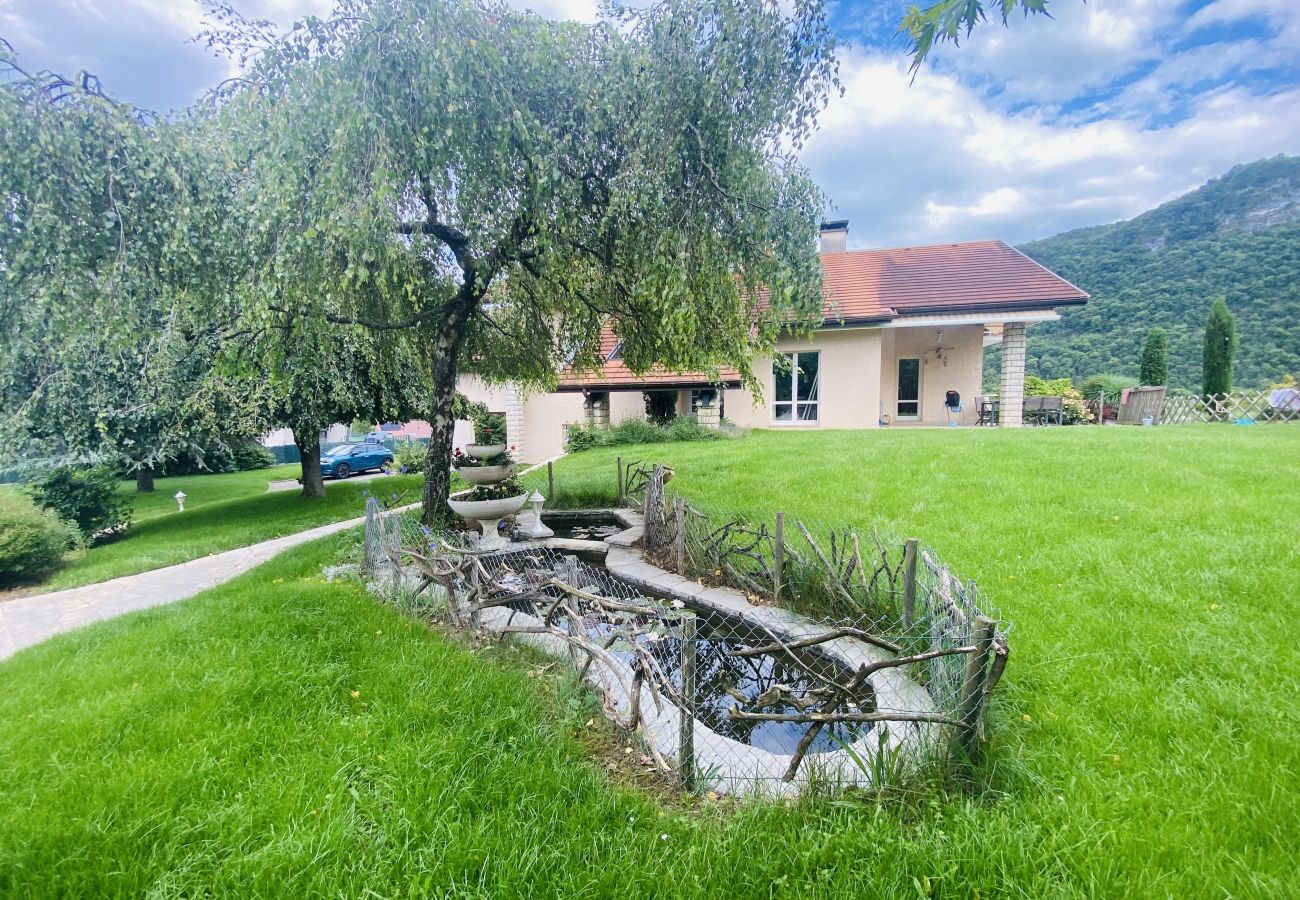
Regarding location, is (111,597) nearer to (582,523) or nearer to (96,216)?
(96,216)

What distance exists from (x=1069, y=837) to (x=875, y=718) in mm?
689

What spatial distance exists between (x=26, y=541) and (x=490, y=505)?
638cm

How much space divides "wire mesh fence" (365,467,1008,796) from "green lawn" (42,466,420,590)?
15.0 ft

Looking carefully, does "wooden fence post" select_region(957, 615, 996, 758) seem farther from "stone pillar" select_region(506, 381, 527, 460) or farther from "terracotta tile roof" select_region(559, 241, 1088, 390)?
"stone pillar" select_region(506, 381, 527, 460)

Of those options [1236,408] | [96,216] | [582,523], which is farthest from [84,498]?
[1236,408]

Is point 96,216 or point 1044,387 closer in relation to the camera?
point 96,216

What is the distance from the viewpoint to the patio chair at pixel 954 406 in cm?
1573

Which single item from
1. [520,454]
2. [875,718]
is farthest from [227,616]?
[520,454]

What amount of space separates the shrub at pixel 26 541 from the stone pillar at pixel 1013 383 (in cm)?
1973

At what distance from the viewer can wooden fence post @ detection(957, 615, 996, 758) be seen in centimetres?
201

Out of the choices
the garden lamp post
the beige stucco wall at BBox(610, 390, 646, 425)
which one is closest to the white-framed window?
the beige stucco wall at BBox(610, 390, 646, 425)

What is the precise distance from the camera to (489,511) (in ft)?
21.5

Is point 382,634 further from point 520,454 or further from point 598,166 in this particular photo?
point 520,454

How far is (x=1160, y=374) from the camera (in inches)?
686
